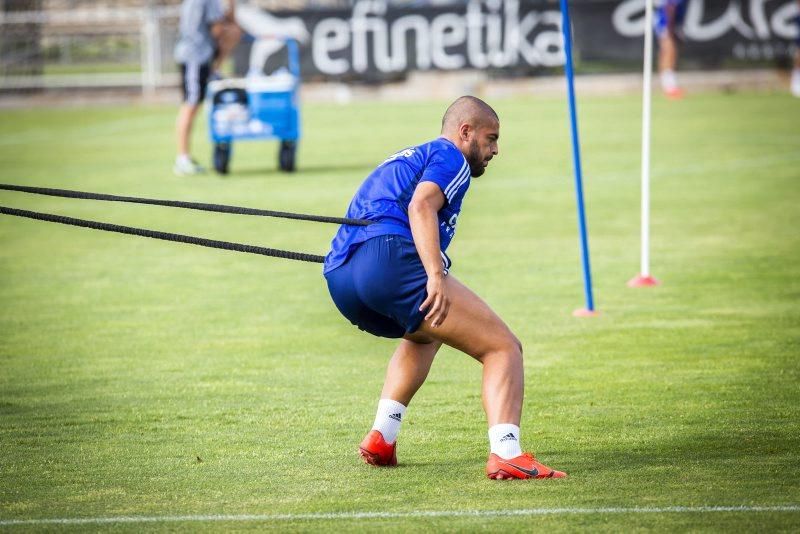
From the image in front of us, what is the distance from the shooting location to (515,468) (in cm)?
557

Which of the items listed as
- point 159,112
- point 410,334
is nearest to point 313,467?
point 410,334

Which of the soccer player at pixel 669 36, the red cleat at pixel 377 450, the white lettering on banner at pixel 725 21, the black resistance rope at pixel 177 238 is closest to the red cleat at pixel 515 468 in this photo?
the red cleat at pixel 377 450

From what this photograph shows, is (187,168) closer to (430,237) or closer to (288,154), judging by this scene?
(288,154)

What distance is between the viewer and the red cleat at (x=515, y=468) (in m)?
5.57

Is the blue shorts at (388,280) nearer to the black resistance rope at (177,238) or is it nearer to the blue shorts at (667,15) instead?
the black resistance rope at (177,238)

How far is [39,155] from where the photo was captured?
19.7 meters

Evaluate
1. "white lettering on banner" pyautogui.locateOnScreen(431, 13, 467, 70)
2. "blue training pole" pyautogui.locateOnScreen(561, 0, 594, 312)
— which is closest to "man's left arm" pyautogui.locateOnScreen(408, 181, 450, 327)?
"blue training pole" pyautogui.locateOnScreen(561, 0, 594, 312)

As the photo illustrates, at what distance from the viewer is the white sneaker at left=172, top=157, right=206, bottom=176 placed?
1745 cm

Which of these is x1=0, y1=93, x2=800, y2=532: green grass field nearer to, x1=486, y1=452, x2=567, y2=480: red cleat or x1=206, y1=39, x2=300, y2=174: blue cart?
x1=486, y1=452, x2=567, y2=480: red cleat

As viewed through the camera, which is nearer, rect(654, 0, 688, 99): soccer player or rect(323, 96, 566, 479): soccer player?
rect(323, 96, 566, 479): soccer player

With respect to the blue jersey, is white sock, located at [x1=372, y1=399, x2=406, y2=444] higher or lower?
lower

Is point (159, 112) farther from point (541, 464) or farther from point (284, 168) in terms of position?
point (541, 464)

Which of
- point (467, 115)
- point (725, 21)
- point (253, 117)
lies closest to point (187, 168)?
point (253, 117)

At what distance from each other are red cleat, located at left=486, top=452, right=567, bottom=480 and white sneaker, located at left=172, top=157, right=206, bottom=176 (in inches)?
487
